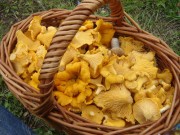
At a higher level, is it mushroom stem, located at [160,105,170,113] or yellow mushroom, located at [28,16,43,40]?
yellow mushroom, located at [28,16,43,40]

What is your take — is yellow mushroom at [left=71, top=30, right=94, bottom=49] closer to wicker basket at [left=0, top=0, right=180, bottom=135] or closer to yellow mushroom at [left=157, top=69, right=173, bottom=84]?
wicker basket at [left=0, top=0, right=180, bottom=135]

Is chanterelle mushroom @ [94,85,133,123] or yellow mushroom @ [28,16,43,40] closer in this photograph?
chanterelle mushroom @ [94,85,133,123]

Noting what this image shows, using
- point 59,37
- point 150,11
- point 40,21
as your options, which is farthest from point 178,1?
point 59,37

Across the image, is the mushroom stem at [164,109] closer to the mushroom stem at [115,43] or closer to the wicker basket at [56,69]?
the wicker basket at [56,69]

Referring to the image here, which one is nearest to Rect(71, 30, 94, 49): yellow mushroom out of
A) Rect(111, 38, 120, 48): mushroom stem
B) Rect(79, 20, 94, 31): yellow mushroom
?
Rect(79, 20, 94, 31): yellow mushroom

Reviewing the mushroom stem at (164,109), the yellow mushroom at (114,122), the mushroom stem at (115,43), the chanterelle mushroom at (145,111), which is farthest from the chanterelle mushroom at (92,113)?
the mushroom stem at (115,43)

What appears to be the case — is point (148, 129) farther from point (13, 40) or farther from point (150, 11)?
Result: point (150, 11)

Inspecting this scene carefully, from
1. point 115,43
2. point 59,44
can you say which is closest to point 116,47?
point 115,43
